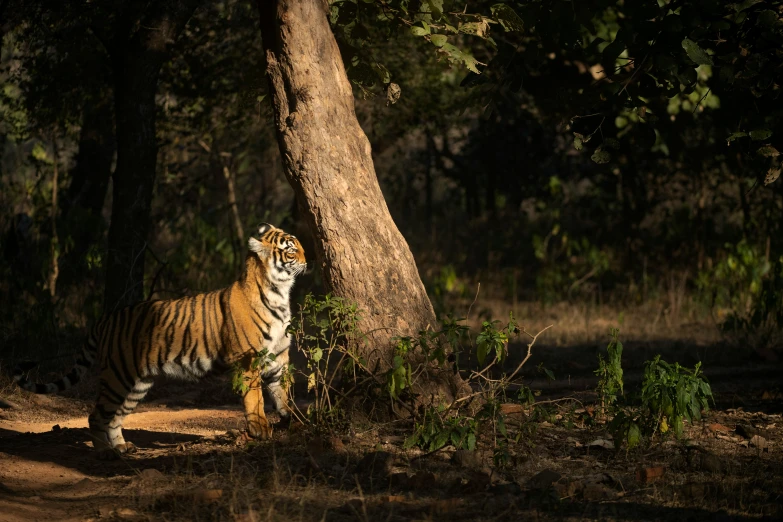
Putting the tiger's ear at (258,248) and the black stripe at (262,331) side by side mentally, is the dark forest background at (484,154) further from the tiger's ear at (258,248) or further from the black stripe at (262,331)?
the black stripe at (262,331)

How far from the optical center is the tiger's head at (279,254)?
243 inches

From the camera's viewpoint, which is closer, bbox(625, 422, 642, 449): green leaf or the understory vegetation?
the understory vegetation

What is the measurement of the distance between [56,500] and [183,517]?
87 centimetres

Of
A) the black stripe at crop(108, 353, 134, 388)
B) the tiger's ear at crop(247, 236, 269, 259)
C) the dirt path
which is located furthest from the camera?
the tiger's ear at crop(247, 236, 269, 259)

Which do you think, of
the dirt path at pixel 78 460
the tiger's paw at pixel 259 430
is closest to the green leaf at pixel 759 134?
the tiger's paw at pixel 259 430

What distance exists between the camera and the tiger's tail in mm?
6066

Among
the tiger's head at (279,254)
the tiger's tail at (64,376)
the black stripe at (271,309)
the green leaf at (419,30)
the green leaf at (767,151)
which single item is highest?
the green leaf at (419,30)

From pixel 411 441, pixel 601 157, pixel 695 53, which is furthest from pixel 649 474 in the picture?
pixel 695 53

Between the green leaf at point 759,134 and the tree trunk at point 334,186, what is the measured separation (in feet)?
7.19

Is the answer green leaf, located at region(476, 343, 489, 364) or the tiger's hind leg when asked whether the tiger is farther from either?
green leaf, located at region(476, 343, 489, 364)

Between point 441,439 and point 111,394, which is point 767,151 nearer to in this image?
point 441,439

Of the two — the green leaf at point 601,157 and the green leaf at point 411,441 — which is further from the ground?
the green leaf at point 601,157

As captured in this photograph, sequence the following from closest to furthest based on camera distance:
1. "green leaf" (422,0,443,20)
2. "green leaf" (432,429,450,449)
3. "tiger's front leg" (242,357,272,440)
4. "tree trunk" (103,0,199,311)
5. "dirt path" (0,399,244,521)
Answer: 1. "dirt path" (0,399,244,521)
2. "green leaf" (432,429,450,449)
3. "green leaf" (422,0,443,20)
4. "tiger's front leg" (242,357,272,440)
5. "tree trunk" (103,0,199,311)

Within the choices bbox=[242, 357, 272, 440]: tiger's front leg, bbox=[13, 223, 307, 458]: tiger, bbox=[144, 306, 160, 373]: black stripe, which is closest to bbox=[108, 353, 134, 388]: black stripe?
bbox=[13, 223, 307, 458]: tiger
